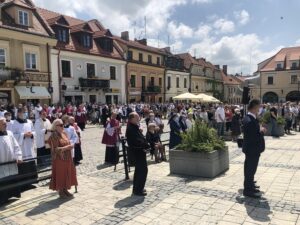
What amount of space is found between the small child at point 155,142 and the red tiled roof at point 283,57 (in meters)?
49.8

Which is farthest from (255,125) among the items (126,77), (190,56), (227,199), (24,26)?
(190,56)

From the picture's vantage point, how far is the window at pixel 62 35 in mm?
26750

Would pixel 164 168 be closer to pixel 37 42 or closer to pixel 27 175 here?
pixel 27 175

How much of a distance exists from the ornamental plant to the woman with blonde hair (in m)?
3.04

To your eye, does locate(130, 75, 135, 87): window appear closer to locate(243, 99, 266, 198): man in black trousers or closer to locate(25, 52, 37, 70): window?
locate(25, 52, 37, 70): window

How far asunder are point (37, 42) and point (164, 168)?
62.3ft

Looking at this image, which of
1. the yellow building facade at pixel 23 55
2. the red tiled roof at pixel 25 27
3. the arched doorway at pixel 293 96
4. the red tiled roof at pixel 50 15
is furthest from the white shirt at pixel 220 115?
the arched doorway at pixel 293 96

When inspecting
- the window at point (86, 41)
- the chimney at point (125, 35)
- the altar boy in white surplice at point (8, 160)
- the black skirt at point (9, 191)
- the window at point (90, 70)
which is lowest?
the black skirt at point (9, 191)

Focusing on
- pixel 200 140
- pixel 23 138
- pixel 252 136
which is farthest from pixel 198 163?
pixel 23 138

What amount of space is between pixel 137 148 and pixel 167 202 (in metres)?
1.22

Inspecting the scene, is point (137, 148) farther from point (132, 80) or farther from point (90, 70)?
point (132, 80)

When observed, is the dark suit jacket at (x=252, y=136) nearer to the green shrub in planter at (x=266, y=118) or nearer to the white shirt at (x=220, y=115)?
the white shirt at (x=220, y=115)

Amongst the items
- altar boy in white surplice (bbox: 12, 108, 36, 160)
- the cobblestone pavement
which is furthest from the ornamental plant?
altar boy in white surplice (bbox: 12, 108, 36, 160)

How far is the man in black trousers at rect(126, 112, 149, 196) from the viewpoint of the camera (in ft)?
20.0
